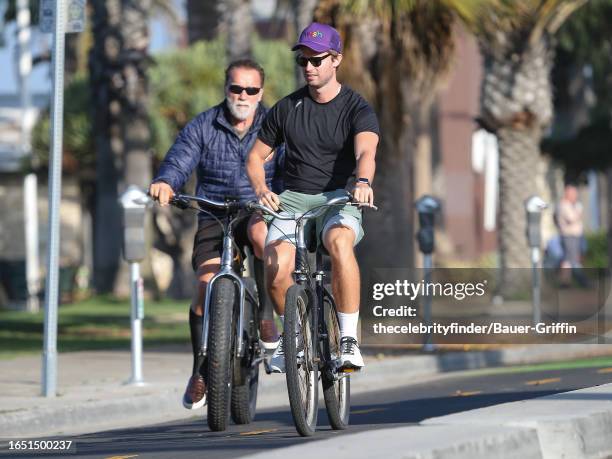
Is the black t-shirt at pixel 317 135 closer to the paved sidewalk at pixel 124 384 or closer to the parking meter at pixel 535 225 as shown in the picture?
the paved sidewalk at pixel 124 384

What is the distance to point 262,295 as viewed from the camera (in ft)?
29.4

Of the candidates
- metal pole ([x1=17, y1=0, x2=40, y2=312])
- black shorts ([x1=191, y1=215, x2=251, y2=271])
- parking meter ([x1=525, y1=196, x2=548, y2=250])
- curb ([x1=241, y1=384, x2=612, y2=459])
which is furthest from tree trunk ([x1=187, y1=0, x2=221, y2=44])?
curb ([x1=241, y1=384, x2=612, y2=459])

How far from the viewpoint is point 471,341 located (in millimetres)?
13234

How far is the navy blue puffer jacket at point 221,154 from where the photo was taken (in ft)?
29.0

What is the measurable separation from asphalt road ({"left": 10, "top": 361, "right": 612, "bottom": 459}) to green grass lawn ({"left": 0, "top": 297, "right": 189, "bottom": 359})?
440 cm

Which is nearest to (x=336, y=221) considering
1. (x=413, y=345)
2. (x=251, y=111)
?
(x=251, y=111)

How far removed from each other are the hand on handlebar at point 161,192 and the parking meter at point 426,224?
6.25m

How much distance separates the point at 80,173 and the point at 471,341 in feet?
65.5

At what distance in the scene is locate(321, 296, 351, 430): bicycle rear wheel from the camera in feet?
26.2

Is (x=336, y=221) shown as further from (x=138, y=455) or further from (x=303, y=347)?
(x=138, y=455)

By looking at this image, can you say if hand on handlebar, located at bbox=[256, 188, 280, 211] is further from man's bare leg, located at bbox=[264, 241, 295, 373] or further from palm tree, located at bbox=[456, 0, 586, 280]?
palm tree, located at bbox=[456, 0, 586, 280]

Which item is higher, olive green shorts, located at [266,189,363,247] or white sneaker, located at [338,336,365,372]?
olive green shorts, located at [266,189,363,247]

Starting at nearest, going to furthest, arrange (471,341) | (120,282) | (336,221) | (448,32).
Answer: (336,221), (471,341), (448,32), (120,282)

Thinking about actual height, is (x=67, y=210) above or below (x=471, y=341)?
above
